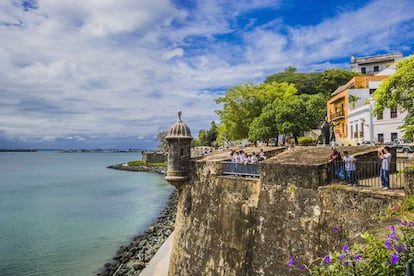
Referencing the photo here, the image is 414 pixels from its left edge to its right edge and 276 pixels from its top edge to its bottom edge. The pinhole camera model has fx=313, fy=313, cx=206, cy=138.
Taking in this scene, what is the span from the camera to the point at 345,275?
4.01 m

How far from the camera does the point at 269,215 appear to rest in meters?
10.1

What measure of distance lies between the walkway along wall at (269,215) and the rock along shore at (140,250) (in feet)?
20.1

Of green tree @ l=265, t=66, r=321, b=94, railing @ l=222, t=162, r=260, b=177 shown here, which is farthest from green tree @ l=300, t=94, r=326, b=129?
green tree @ l=265, t=66, r=321, b=94

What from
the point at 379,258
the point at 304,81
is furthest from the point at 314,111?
the point at 304,81

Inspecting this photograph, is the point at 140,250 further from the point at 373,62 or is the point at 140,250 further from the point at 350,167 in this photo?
the point at 373,62

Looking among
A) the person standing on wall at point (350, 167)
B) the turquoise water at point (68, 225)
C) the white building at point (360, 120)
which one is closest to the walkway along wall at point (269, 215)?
the person standing on wall at point (350, 167)

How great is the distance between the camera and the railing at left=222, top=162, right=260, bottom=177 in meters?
11.7

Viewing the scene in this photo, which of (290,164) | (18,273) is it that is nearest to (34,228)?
(18,273)

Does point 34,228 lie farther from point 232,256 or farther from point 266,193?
point 266,193

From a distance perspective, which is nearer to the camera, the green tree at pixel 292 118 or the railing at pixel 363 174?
the railing at pixel 363 174

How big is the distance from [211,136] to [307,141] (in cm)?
5909

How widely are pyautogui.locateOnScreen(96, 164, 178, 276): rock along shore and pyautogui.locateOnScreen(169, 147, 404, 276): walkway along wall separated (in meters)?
6.13

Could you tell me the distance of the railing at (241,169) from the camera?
38.2 feet

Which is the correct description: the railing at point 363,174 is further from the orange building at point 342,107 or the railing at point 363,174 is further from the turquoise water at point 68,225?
the orange building at point 342,107
